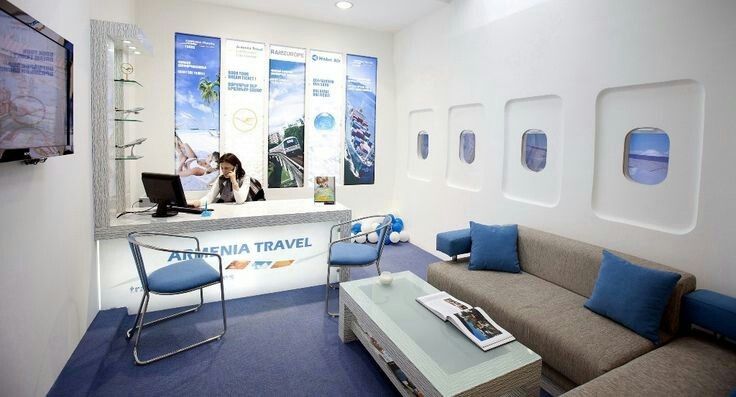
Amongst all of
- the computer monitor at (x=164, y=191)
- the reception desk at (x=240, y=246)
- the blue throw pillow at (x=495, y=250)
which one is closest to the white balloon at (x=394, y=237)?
the reception desk at (x=240, y=246)

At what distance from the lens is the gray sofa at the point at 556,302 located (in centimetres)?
226

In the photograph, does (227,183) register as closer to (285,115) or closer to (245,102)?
(245,102)

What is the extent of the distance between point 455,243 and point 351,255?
974 mm

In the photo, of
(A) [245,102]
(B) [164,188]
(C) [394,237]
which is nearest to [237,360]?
(B) [164,188]

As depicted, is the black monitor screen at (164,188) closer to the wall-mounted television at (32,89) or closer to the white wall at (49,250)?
the white wall at (49,250)

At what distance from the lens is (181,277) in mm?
2805

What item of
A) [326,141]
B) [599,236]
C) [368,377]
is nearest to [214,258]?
[368,377]

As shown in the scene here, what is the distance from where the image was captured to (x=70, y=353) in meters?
2.53

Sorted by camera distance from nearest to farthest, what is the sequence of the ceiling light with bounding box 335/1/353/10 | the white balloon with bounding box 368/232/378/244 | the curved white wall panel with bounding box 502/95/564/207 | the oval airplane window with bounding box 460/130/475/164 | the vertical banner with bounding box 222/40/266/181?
the curved white wall panel with bounding box 502/95/564/207, the oval airplane window with bounding box 460/130/475/164, the ceiling light with bounding box 335/1/353/10, the vertical banner with bounding box 222/40/266/181, the white balloon with bounding box 368/232/378/244

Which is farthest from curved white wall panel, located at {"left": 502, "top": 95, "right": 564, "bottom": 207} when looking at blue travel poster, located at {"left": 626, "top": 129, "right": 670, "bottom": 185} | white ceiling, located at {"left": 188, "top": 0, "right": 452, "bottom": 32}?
white ceiling, located at {"left": 188, "top": 0, "right": 452, "bottom": 32}

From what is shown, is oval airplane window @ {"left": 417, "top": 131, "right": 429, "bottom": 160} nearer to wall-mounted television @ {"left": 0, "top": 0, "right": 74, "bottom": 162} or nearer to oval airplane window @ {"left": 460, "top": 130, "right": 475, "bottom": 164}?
oval airplane window @ {"left": 460, "top": 130, "right": 475, "bottom": 164}

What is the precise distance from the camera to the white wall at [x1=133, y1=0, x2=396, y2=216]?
480 cm

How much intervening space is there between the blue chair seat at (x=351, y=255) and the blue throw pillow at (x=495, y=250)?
0.91 meters

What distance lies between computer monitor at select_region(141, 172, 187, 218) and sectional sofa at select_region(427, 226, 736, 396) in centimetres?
233
